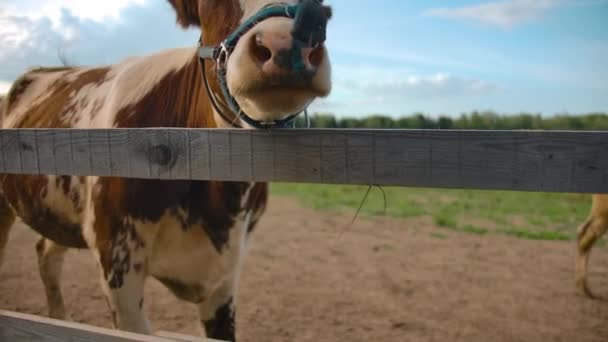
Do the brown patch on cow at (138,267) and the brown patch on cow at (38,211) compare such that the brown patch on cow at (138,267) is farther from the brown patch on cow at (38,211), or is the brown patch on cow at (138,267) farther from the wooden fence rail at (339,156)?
the wooden fence rail at (339,156)

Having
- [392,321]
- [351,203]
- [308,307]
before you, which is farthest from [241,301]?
[351,203]

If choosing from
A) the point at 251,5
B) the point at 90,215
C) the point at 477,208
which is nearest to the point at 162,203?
the point at 90,215

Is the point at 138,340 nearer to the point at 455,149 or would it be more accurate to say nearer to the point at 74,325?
the point at 74,325

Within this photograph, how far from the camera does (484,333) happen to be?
3975 mm

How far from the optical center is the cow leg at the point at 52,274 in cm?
416

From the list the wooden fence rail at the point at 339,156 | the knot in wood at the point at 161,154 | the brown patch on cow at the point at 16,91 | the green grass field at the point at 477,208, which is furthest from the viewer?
the green grass field at the point at 477,208

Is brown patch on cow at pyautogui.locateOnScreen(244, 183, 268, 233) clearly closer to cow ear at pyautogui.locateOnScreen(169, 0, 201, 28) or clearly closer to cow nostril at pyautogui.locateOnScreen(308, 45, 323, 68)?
cow ear at pyautogui.locateOnScreen(169, 0, 201, 28)

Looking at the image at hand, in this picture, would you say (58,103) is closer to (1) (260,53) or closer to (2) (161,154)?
(2) (161,154)

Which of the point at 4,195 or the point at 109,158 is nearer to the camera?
the point at 109,158

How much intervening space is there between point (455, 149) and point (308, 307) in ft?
11.8

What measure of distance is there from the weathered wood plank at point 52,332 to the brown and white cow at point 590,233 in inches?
184

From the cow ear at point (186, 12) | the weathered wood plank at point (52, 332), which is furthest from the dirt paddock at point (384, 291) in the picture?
the cow ear at point (186, 12)

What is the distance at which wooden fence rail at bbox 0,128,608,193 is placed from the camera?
1131 millimetres

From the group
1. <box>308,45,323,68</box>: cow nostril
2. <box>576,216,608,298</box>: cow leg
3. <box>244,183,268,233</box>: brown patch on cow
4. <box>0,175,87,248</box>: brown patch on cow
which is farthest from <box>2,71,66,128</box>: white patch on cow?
<box>576,216,608,298</box>: cow leg
